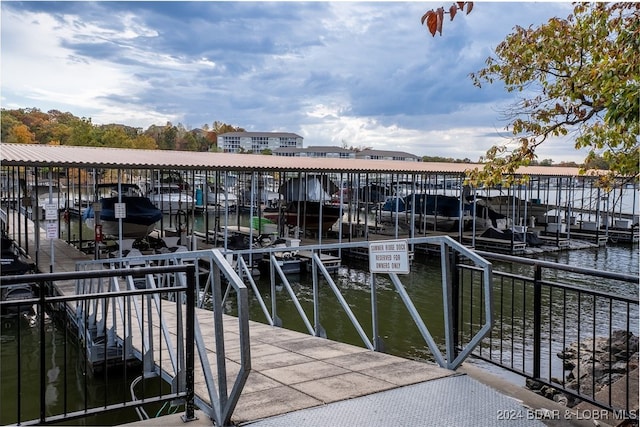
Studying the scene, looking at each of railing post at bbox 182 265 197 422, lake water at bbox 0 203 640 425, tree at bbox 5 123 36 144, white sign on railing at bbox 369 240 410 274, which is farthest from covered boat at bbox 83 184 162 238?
tree at bbox 5 123 36 144

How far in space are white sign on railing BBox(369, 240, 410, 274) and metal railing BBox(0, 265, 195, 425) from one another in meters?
1.70

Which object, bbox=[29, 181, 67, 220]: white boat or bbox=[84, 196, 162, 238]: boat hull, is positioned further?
bbox=[84, 196, 162, 238]: boat hull

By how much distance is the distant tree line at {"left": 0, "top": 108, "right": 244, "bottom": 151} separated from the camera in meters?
54.2

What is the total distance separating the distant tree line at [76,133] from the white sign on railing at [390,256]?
51.8m

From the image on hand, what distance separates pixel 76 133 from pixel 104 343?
53.5m

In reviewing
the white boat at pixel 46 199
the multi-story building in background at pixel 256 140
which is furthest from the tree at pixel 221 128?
the white boat at pixel 46 199

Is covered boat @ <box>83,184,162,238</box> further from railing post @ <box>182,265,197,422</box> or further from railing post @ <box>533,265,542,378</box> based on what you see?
railing post @ <box>533,265,542,378</box>

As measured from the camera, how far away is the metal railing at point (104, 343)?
3.30 m

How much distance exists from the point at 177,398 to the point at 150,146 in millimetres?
63907

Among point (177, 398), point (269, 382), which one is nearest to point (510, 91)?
point (269, 382)

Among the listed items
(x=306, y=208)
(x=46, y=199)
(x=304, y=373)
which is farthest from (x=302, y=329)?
(x=46, y=199)

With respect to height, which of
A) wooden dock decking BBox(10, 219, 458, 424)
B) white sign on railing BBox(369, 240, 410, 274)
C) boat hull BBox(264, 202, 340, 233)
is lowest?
wooden dock decking BBox(10, 219, 458, 424)

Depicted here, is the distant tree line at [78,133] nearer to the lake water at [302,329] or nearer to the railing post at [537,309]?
the lake water at [302,329]

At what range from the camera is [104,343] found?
5.89m
